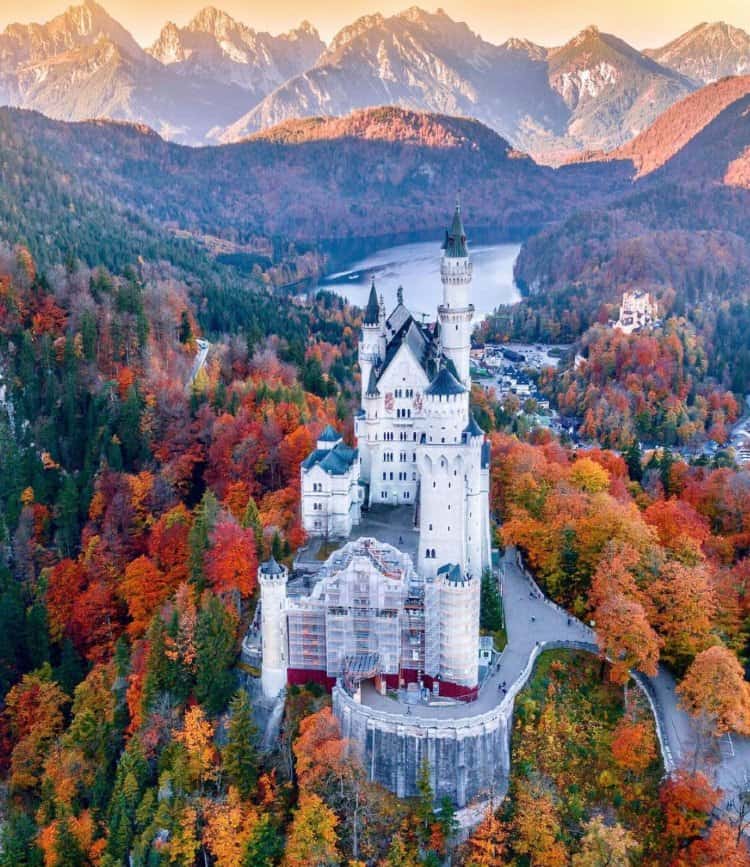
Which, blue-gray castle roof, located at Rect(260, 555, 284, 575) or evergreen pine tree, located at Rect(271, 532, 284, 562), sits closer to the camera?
blue-gray castle roof, located at Rect(260, 555, 284, 575)

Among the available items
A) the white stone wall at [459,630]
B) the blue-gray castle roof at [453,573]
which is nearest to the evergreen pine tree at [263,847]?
the white stone wall at [459,630]

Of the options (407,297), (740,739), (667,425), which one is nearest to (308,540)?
(740,739)

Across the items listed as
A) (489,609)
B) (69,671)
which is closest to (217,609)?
(489,609)

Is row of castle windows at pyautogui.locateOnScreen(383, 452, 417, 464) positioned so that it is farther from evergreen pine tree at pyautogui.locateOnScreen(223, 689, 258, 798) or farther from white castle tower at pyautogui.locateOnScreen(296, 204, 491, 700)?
evergreen pine tree at pyautogui.locateOnScreen(223, 689, 258, 798)

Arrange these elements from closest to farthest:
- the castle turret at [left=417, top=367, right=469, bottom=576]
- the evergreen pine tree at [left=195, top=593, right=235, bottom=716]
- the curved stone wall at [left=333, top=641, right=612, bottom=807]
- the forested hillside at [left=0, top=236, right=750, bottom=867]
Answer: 1. the forested hillside at [left=0, top=236, right=750, bottom=867]
2. the curved stone wall at [left=333, top=641, right=612, bottom=807]
3. the evergreen pine tree at [left=195, top=593, right=235, bottom=716]
4. the castle turret at [left=417, top=367, right=469, bottom=576]

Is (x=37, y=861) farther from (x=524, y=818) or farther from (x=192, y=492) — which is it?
(x=192, y=492)

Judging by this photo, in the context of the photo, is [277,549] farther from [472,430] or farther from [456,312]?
[456,312]

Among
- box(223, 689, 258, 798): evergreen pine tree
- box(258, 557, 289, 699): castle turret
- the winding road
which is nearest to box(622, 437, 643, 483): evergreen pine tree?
the winding road
